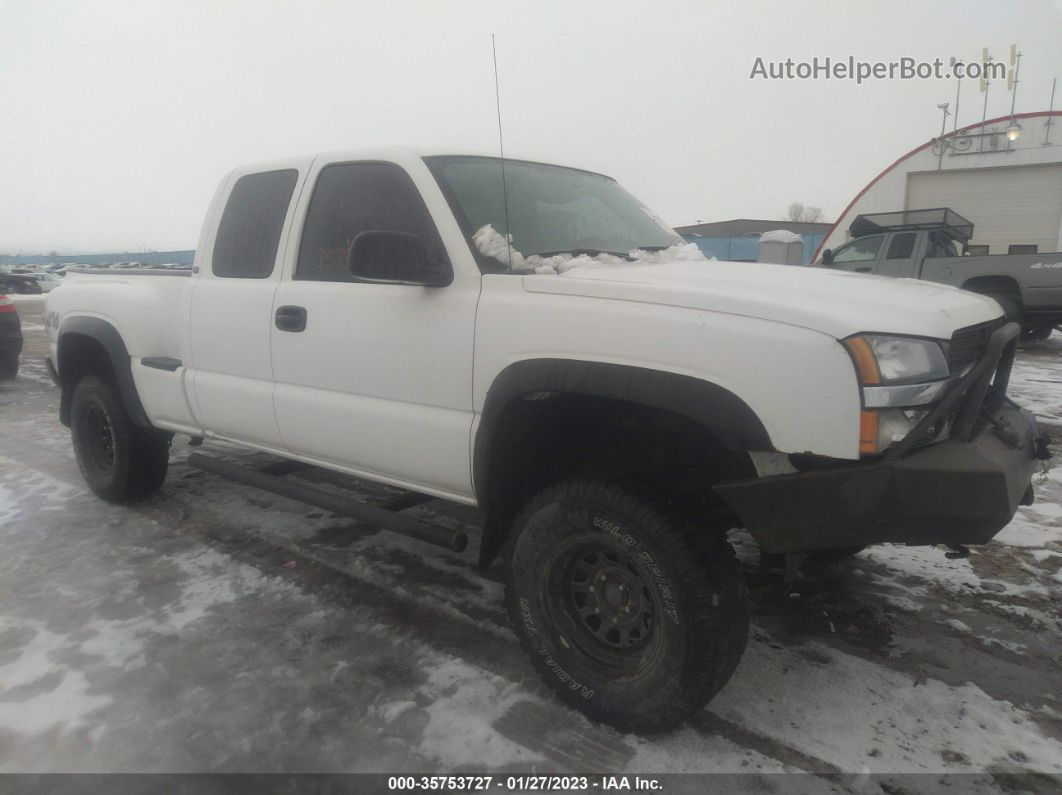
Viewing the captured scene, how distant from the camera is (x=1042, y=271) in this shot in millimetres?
9719

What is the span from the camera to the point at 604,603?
2.41 meters

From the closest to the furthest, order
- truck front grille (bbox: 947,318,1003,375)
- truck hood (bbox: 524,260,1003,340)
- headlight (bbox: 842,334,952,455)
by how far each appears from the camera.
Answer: headlight (bbox: 842,334,952,455) → truck hood (bbox: 524,260,1003,340) → truck front grille (bbox: 947,318,1003,375)

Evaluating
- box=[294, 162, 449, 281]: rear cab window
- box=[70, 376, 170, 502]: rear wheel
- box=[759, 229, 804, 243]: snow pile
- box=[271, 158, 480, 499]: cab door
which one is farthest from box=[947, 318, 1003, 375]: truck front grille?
box=[70, 376, 170, 502]: rear wheel

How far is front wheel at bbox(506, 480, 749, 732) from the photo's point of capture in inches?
84.0

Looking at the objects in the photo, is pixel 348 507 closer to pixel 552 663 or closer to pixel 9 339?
pixel 552 663

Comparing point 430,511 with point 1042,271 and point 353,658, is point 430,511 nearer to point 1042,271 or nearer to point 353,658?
point 353,658

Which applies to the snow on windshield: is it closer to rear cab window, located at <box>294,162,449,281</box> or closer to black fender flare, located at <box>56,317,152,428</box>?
rear cab window, located at <box>294,162,449,281</box>

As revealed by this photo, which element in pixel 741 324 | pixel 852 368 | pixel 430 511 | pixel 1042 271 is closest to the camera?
pixel 852 368

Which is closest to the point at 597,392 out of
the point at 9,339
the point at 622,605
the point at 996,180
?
the point at 622,605

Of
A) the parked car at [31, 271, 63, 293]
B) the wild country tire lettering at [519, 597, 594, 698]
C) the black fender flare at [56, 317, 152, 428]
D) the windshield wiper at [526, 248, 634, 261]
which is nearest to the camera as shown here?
the wild country tire lettering at [519, 597, 594, 698]

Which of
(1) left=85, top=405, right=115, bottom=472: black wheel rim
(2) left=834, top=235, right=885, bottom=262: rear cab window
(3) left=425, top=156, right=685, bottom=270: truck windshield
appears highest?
(3) left=425, top=156, right=685, bottom=270: truck windshield

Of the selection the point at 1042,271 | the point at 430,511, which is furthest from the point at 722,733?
the point at 1042,271

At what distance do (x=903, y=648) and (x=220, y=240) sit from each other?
12.1 feet

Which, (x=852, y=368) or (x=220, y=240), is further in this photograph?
(x=220, y=240)
